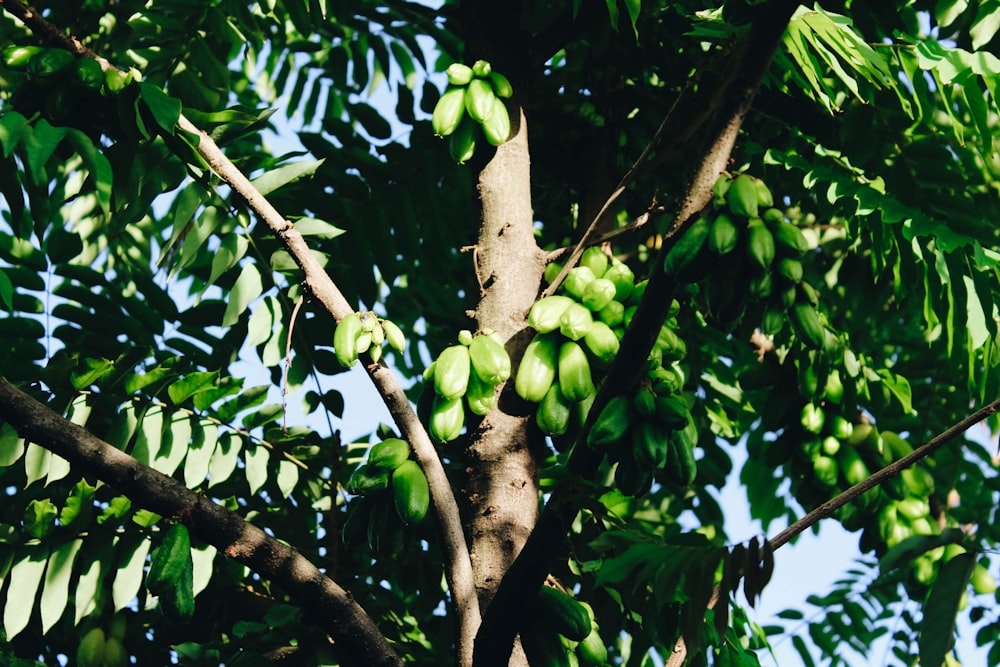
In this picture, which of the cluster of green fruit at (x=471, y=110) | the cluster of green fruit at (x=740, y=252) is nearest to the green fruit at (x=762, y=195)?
the cluster of green fruit at (x=740, y=252)

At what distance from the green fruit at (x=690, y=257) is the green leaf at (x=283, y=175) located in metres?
1.16

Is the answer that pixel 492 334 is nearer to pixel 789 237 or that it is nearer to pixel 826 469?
pixel 789 237


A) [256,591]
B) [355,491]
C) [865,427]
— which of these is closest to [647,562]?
[355,491]

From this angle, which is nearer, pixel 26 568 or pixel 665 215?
pixel 26 568

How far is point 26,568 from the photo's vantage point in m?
2.38

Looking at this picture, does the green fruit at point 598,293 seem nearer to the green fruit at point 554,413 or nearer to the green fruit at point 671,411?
the green fruit at point 554,413

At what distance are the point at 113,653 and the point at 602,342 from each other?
1334mm

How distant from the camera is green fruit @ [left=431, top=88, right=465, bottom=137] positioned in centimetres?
251

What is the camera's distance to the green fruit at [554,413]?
2.24 meters

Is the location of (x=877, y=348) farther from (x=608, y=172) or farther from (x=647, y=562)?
(x=647, y=562)

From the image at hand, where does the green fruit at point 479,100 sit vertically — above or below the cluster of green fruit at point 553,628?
above

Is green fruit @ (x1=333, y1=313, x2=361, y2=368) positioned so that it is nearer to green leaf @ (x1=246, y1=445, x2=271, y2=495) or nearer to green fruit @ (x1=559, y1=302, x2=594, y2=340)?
green fruit @ (x1=559, y1=302, x2=594, y2=340)

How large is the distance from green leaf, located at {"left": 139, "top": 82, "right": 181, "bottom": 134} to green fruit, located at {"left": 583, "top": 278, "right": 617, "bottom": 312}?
3.09 ft

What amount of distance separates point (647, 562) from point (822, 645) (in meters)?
1.97
